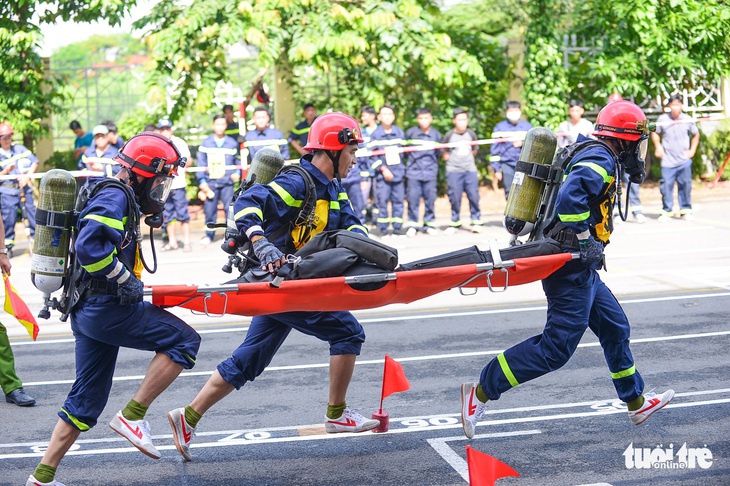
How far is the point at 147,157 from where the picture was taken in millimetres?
5496

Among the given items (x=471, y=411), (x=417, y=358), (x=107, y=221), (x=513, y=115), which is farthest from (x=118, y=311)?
(x=513, y=115)

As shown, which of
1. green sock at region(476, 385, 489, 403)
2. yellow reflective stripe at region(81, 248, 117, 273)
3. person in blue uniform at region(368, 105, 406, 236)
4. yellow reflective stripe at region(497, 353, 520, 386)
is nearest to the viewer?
yellow reflective stripe at region(81, 248, 117, 273)

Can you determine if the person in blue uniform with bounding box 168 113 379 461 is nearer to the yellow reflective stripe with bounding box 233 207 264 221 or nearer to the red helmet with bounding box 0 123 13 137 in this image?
the yellow reflective stripe with bounding box 233 207 264 221

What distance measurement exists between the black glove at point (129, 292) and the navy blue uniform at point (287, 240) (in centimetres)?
65

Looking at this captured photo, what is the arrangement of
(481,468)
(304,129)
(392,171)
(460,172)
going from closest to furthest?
(481,468)
(392,171)
(460,172)
(304,129)

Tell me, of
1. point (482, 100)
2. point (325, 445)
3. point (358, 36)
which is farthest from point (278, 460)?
point (482, 100)

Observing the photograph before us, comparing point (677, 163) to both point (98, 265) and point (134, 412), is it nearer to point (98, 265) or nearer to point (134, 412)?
point (134, 412)

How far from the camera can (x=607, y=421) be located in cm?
646

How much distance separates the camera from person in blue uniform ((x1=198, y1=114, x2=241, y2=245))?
15844 millimetres

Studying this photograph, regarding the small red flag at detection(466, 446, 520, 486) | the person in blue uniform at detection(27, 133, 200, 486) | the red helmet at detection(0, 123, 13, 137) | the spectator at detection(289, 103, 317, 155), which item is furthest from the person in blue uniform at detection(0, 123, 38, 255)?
the small red flag at detection(466, 446, 520, 486)

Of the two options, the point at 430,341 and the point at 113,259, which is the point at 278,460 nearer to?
the point at 113,259

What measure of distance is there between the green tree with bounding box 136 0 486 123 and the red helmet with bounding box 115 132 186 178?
1154 cm

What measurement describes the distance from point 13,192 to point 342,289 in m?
11.5

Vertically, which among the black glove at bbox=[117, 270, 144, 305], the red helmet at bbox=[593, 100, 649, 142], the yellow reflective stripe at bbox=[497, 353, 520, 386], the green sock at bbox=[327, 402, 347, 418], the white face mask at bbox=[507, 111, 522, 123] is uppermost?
the red helmet at bbox=[593, 100, 649, 142]
